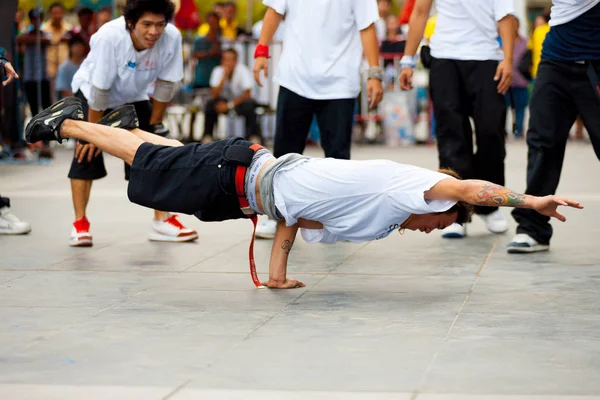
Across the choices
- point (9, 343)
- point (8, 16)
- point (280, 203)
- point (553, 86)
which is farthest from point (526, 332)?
point (8, 16)

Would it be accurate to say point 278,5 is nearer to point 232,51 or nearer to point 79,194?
point 79,194

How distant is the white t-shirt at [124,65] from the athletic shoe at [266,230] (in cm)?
117

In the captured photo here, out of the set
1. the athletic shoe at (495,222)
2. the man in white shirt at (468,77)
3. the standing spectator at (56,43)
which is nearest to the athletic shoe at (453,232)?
the man in white shirt at (468,77)

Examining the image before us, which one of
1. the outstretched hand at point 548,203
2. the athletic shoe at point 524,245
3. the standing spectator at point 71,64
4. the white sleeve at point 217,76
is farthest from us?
the white sleeve at point 217,76

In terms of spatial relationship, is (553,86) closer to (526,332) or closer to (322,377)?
(526,332)

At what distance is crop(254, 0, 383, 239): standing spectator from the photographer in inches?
300

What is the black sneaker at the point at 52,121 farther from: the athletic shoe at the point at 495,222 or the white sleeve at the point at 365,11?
the athletic shoe at the point at 495,222

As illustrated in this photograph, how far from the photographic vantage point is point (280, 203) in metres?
5.47

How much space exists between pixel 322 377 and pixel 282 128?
3972 millimetres

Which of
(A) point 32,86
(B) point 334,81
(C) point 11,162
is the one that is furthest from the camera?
(A) point 32,86

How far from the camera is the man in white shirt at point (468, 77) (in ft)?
24.9

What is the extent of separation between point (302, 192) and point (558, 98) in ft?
7.07

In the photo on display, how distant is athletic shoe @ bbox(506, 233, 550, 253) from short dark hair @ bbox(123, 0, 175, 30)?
8.47ft

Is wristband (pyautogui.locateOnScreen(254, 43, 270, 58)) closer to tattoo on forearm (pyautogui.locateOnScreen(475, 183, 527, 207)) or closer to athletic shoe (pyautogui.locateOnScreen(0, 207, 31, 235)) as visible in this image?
athletic shoe (pyautogui.locateOnScreen(0, 207, 31, 235))
